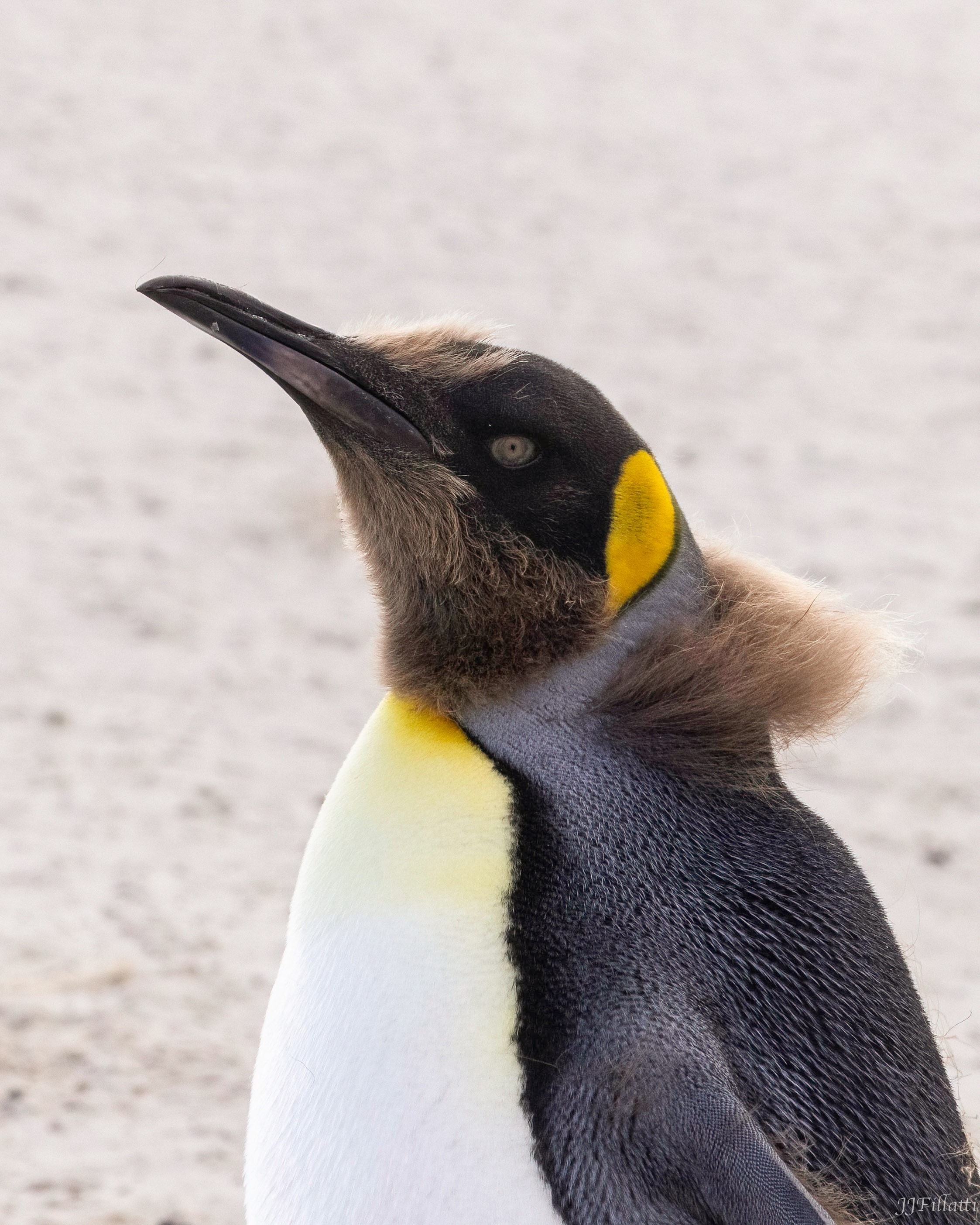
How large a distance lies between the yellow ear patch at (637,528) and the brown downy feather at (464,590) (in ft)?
0.06

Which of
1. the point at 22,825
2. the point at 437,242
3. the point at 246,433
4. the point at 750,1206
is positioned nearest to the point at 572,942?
the point at 750,1206

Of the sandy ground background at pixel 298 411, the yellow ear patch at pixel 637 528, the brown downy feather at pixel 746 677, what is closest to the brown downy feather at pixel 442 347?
the yellow ear patch at pixel 637 528

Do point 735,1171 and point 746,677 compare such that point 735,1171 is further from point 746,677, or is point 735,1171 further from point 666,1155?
point 746,677

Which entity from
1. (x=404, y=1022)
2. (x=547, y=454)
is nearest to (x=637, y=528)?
(x=547, y=454)

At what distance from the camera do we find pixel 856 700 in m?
1.36

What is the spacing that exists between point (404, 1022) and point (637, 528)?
0.44 metres

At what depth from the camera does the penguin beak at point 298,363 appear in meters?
1.26

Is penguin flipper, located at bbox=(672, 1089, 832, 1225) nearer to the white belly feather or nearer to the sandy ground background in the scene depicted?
the white belly feather

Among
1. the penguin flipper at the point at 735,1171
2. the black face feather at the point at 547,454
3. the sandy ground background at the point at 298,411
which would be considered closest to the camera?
the penguin flipper at the point at 735,1171

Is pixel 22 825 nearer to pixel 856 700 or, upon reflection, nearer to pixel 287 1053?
pixel 287 1053

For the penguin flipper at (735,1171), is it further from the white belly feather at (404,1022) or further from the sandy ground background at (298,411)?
the sandy ground background at (298,411)

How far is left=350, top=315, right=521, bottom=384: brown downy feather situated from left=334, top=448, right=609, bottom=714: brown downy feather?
0.09 metres

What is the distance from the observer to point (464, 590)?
126cm

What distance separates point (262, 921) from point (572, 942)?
175cm
